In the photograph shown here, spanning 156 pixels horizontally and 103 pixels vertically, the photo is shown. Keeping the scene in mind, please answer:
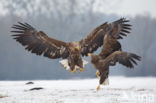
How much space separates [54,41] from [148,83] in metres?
6.33

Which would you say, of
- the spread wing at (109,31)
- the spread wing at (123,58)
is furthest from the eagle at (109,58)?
the spread wing at (109,31)

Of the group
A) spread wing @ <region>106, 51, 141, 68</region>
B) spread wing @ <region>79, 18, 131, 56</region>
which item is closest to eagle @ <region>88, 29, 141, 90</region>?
spread wing @ <region>106, 51, 141, 68</region>

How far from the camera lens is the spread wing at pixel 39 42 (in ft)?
37.2

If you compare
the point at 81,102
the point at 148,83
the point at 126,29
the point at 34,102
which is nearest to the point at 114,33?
the point at 126,29

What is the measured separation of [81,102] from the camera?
9.72 metres

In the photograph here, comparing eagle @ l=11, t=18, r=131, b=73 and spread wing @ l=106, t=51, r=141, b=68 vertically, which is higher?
eagle @ l=11, t=18, r=131, b=73

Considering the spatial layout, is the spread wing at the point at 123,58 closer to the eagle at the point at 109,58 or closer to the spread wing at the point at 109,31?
the eagle at the point at 109,58

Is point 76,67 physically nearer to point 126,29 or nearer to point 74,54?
point 74,54

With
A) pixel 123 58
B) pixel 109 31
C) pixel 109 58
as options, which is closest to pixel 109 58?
pixel 109 58

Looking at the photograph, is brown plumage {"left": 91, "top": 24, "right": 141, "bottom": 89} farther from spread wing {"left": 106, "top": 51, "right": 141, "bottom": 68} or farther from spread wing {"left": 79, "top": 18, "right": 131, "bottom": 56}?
spread wing {"left": 79, "top": 18, "right": 131, "bottom": 56}

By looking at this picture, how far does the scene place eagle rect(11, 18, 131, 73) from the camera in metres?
10.8

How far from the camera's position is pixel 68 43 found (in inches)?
435

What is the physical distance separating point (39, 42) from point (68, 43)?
53.6 inches

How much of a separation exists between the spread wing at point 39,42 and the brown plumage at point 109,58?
6.56 feet
